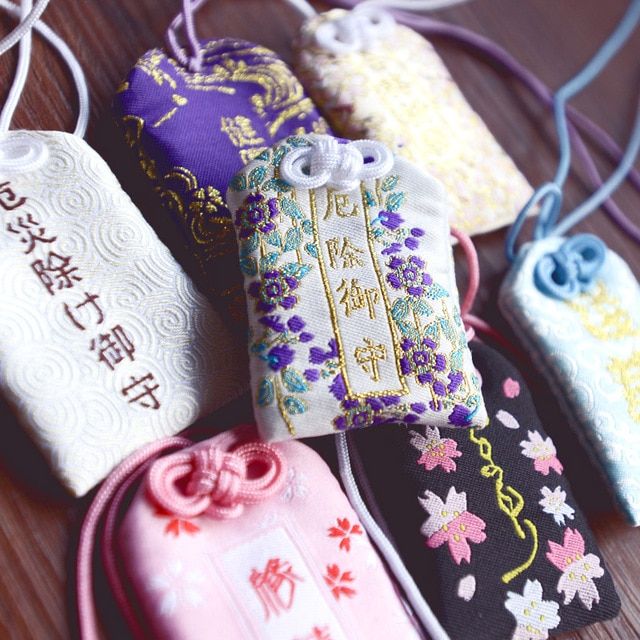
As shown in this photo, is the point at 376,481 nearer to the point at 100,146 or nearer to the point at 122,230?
the point at 122,230

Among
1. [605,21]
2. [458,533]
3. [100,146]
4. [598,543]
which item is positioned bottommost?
[598,543]

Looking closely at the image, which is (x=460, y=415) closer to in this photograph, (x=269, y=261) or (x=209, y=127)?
(x=269, y=261)

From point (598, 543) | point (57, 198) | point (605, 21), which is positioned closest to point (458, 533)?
point (598, 543)

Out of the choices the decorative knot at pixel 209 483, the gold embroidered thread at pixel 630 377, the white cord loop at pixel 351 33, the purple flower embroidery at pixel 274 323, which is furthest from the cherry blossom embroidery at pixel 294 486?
the white cord loop at pixel 351 33

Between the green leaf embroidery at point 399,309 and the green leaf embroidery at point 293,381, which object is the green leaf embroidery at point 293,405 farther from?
the green leaf embroidery at point 399,309

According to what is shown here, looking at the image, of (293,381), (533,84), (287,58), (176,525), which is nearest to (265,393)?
(293,381)

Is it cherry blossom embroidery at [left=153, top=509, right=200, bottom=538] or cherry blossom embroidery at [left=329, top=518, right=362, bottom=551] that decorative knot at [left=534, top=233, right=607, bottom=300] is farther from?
cherry blossom embroidery at [left=153, top=509, right=200, bottom=538]
